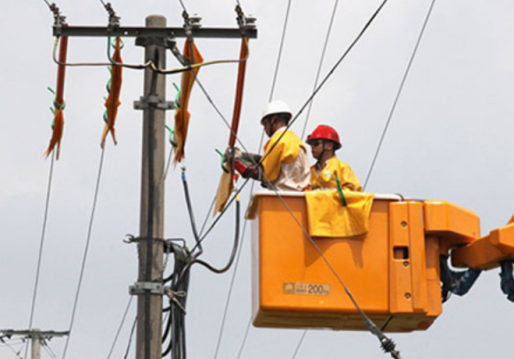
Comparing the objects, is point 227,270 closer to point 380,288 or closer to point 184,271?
point 184,271

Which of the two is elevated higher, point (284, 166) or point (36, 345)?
point (36, 345)

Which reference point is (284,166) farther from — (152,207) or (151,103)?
(151,103)

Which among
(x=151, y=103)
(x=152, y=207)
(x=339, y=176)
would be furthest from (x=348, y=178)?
(x=151, y=103)

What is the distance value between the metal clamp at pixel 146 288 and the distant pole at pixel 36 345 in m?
22.3

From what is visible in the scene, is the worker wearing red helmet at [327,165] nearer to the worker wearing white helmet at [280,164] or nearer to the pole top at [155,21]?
the worker wearing white helmet at [280,164]

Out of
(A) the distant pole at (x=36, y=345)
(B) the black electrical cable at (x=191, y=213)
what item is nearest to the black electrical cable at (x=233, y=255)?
(B) the black electrical cable at (x=191, y=213)

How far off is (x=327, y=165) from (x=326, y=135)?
0.39 m

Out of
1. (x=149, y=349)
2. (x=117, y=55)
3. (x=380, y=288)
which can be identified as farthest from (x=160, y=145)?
(x=380, y=288)

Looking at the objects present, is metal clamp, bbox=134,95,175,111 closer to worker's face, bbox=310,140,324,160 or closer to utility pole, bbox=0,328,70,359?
worker's face, bbox=310,140,324,160

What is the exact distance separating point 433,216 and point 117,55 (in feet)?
11.1

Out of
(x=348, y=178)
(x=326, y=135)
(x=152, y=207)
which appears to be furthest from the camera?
(x=152, y=207)

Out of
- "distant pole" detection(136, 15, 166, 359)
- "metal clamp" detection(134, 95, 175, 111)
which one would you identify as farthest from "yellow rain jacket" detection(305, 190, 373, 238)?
"metal clamp" detection(134, 95, 175, 111)

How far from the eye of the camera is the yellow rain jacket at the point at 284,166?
1277cm

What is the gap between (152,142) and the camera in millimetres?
13797
